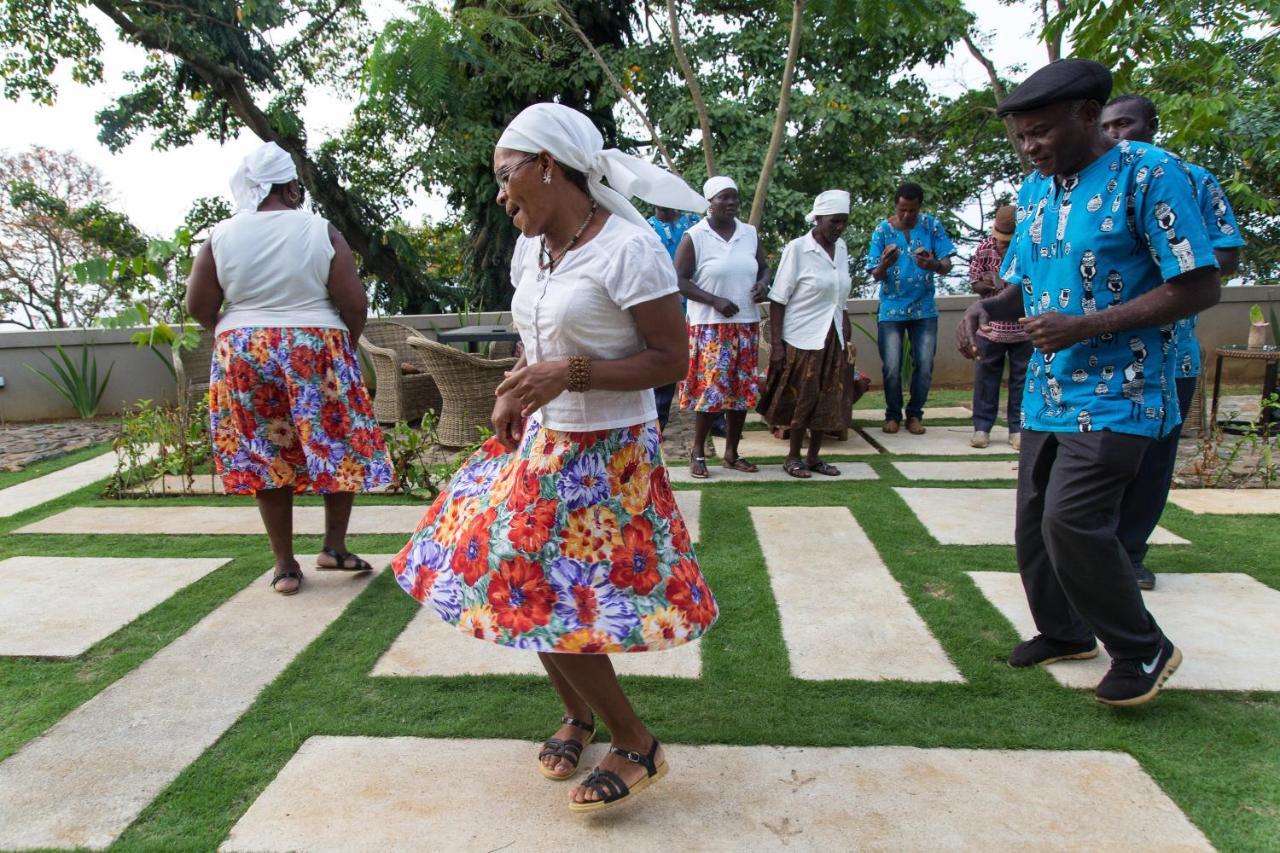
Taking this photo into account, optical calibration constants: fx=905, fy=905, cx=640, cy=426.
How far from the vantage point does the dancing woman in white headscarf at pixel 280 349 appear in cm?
338

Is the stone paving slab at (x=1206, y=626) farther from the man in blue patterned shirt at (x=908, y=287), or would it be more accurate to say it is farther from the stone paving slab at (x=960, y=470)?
the man in blue patterned shirt at (x=908, y=287)

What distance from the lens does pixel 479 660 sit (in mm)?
2924

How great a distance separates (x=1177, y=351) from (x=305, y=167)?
10533 millimetres

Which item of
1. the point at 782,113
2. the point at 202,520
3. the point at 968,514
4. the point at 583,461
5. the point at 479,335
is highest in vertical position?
the point at 782,113

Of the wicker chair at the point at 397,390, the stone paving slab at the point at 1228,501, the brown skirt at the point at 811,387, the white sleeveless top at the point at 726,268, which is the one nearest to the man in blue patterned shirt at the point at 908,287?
the brown skirt at the point at 811,387

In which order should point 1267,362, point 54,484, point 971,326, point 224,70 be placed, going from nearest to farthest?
1. point 971,326
2. point 54,484
3. point 1267,362
4. point 224,70

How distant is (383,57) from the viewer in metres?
6.32

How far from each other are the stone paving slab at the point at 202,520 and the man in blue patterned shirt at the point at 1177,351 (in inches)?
123

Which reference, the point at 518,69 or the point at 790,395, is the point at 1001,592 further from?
the point at 518,69

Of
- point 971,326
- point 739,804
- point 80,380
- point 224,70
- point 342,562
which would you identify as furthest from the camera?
point 224,70

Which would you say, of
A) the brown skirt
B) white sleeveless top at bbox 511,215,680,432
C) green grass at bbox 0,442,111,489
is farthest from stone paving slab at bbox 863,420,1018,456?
green grass at bbox 0,442,111,489

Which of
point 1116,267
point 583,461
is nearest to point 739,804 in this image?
point 583,461

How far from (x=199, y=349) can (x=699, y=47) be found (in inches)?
272

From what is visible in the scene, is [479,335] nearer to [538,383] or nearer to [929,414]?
[929,414]
